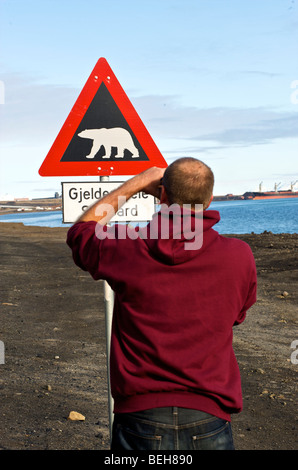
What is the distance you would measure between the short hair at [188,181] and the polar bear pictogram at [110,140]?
179cm

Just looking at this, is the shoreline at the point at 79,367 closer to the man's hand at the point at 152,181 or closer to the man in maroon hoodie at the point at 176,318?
the man in maroon hoodie at the point at 176,318

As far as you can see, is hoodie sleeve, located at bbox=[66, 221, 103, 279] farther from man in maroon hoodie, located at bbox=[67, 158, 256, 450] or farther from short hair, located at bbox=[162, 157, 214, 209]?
short hair, located at bbox=[162, 157, 214, 209]

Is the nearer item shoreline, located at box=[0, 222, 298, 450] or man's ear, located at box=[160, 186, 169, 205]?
man's ear, located at box=[160, 186, 169, 205]

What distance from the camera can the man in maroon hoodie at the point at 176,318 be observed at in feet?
6.49

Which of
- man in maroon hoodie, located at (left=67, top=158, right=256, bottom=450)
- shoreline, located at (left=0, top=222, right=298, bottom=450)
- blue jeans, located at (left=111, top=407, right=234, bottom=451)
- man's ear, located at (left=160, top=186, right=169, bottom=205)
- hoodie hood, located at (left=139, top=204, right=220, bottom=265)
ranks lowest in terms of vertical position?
shoreline, located at (left=0, top=222, right=298, bottom=450)

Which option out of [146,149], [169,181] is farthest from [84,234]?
[146,149]

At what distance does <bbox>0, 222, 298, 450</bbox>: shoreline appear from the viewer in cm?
444

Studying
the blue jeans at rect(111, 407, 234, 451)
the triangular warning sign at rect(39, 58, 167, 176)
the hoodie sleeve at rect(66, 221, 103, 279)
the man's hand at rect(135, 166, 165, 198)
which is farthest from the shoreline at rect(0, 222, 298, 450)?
the man's hand at rect(135, 166, 165, 198)

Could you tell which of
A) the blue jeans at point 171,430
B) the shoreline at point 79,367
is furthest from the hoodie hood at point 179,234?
the shoreline at point 79,367

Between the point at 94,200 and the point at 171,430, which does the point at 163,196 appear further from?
the point at 94,200

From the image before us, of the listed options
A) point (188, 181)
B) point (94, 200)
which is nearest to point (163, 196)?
point (188, 181)

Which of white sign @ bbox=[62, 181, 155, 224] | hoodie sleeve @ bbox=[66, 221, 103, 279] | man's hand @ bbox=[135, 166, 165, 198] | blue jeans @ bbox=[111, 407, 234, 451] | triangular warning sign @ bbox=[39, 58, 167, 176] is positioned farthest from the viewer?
triangular warning sign @ bbox=[39, 58, 167, 176]

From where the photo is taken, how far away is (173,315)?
200 cm

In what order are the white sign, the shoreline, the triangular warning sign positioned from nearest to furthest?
the white sign
the triangular warning sign
the shoreline
